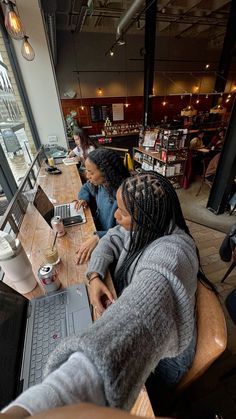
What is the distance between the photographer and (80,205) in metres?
1.61

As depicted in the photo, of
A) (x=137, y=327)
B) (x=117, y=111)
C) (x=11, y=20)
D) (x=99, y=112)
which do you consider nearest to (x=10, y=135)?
(x=11, y=20)

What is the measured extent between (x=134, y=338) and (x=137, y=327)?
22 mm

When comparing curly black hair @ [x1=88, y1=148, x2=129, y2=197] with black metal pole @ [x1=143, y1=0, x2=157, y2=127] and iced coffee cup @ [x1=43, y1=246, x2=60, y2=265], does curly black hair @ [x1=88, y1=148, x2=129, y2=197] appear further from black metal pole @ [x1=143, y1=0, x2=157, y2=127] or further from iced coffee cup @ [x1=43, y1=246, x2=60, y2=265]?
black metal pole @ [x1=143, y1=0, x2=157, y2=127]

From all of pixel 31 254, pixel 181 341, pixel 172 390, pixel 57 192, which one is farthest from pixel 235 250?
pixel 57 192

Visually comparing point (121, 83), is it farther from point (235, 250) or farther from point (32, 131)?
point (235, 250)

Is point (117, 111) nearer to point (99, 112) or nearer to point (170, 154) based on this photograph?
point (99, 112)

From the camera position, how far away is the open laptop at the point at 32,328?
0.54 metres

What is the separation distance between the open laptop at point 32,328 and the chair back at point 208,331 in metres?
0.39

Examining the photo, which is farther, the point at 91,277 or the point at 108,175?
the point at 108,175

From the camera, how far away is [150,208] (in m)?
0.76

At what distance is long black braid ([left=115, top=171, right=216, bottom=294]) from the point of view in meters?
0.76

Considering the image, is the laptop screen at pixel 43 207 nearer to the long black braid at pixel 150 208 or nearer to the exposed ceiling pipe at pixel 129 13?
the long black braid at pixel 150 208

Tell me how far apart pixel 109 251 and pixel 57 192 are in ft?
4.13

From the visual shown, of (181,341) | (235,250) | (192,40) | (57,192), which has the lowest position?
(235,250)
